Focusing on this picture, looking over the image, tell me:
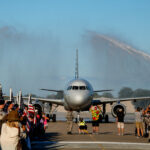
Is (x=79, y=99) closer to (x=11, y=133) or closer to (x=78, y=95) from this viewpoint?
(x=78, y=95)

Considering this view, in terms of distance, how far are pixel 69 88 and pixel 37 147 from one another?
72.6ft

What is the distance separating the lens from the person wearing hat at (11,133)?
10.5 meters

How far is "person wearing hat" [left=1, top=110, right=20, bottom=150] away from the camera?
1052 cm

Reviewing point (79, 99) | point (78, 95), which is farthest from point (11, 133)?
point (78, 95)

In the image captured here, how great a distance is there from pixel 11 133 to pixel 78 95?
89.1ft

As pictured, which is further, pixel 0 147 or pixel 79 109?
pixel 79 109

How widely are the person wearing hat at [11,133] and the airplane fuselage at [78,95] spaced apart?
26787mm

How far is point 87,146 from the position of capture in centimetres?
1722

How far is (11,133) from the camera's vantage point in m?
10.5

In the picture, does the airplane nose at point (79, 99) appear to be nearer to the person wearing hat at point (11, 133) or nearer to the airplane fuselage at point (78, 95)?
the airplane fuselage at point (78, 95)

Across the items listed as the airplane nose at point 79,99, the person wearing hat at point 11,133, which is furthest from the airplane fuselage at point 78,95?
the person wearing hat at point 11,133

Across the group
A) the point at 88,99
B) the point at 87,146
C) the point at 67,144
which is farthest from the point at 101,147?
the point at 88,99

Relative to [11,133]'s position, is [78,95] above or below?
above

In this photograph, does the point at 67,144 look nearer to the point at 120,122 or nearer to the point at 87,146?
the point at 87,146
